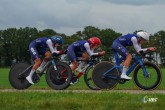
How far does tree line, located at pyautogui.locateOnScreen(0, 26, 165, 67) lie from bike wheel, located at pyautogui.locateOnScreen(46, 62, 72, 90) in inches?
3719

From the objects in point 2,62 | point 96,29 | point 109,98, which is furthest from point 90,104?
point 2,62

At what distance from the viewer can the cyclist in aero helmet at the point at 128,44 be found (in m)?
13.4

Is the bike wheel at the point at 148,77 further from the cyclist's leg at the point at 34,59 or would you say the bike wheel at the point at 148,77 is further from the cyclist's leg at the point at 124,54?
the cyclist's leg at the point at 34,59

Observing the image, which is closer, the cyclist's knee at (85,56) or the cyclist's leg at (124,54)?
the cyclist's leg at (124,54)

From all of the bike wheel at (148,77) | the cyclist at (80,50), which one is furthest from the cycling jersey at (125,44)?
the cyclist at (80,50)

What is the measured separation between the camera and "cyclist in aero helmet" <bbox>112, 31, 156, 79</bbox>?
1337cm

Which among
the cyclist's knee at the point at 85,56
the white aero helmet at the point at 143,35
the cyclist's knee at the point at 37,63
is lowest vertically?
the cyclist's knee at the point at 37,63

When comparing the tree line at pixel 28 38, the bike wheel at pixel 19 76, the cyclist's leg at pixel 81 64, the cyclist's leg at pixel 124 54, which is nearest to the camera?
the cyclist's leg at pixel 124 54

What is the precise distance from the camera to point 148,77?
520 inches

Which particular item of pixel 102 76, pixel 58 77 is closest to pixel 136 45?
pixel 102 76

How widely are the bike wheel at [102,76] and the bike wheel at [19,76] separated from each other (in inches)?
94.1

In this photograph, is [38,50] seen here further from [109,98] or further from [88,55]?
[109,98]

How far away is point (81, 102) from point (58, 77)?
5.06 m

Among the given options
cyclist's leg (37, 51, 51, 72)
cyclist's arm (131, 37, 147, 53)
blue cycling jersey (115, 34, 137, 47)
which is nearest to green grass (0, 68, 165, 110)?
cyclist's arm (131, 37, 147, 53)
